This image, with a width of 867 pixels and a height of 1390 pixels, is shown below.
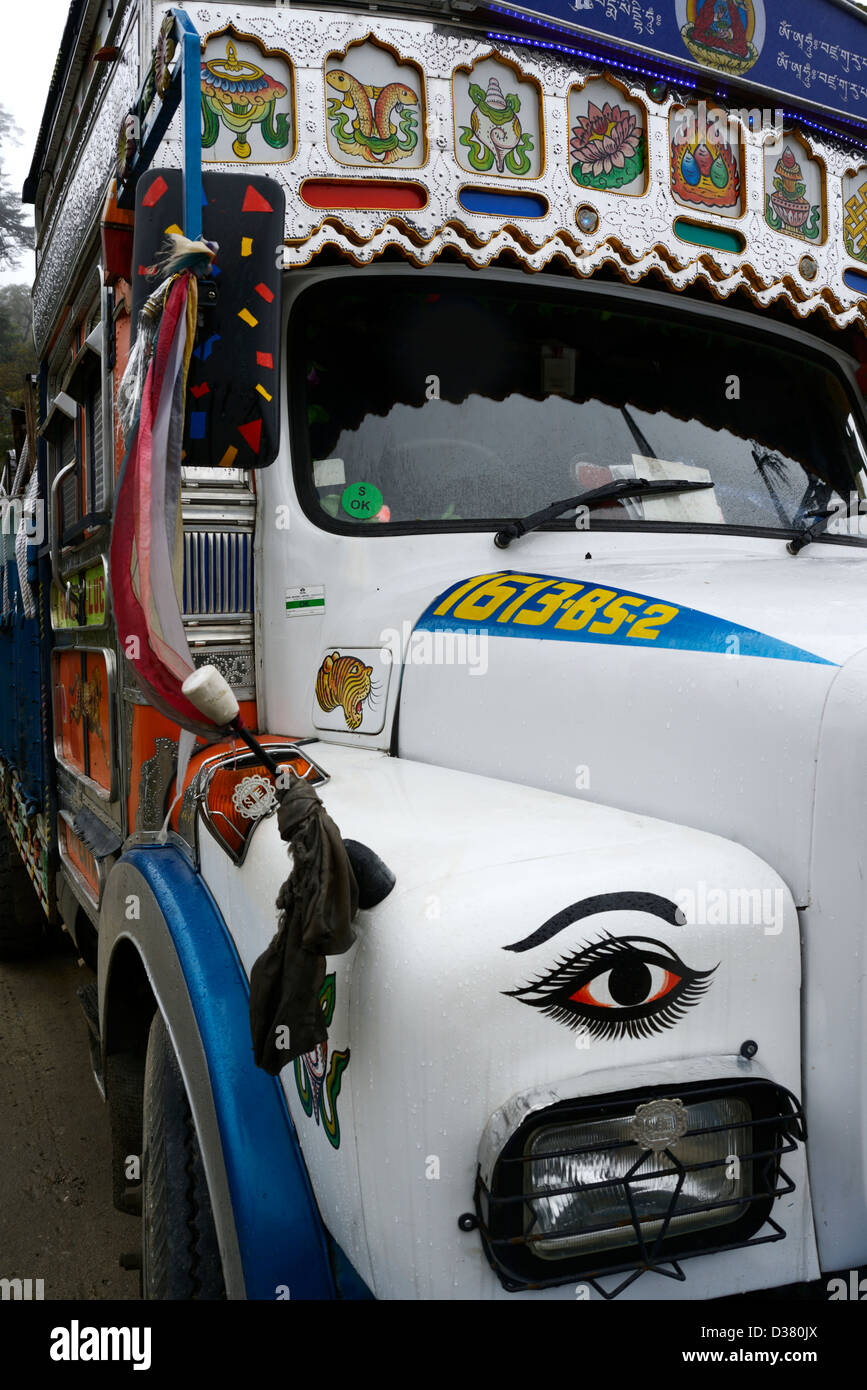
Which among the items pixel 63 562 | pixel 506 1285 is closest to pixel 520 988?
pixel 506 1285

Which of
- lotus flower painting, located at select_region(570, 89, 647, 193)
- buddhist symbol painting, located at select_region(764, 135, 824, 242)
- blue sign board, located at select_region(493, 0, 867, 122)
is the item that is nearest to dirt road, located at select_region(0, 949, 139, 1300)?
lotus flower painting, located at select_region(570, 89, 647, 193)

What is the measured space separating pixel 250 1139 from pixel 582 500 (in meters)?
1.36

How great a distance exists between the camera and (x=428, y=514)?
2250 millimetres

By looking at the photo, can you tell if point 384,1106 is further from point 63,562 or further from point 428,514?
point 63,562

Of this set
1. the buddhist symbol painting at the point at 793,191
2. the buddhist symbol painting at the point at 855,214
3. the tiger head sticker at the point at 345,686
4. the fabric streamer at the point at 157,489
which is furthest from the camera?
the buddhist symbol painting at the point at 855,214

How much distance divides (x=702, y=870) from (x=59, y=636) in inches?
123

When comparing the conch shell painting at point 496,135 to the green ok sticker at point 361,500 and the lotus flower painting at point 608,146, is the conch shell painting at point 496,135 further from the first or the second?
the green ok sticker at point 361,500

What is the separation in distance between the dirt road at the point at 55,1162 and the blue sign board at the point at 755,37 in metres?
3.34

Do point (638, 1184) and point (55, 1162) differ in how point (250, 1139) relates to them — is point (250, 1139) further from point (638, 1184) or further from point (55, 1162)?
point (55, 1162)

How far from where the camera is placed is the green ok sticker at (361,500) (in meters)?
2.25

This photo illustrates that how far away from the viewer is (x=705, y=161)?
8.20 feet
